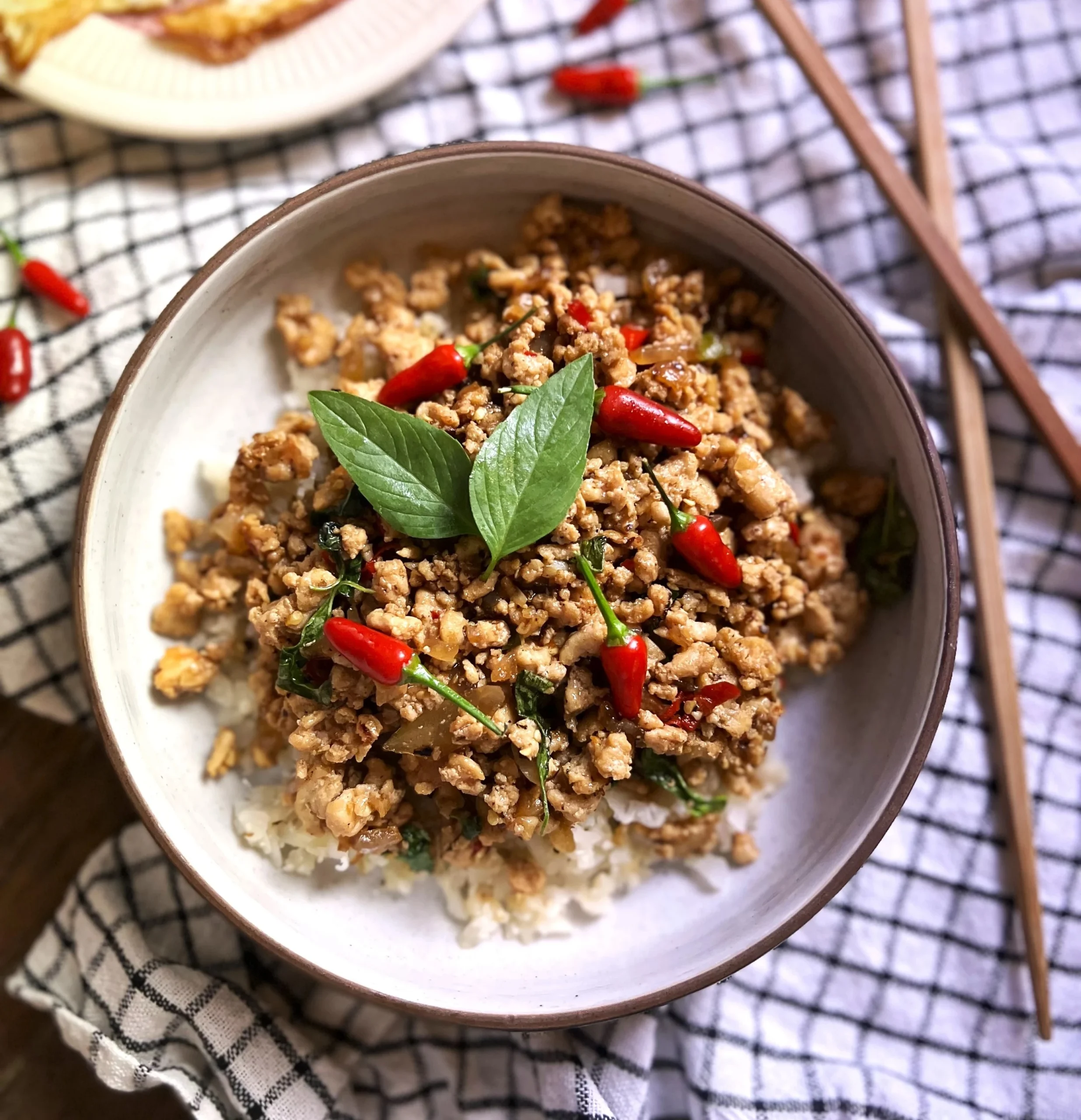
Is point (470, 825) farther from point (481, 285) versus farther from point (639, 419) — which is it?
point (481, 285)

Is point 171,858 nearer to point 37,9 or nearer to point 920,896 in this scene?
point 920,896

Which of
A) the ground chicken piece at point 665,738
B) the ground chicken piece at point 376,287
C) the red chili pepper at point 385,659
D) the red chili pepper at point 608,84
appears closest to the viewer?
the red chili pepper at point 385,659

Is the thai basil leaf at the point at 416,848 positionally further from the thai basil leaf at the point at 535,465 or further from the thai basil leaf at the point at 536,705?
the thai basil leaf at the point at 535,465

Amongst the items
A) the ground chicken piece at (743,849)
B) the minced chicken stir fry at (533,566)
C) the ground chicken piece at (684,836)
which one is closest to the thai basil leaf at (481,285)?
the minced chicken stir fry at (533,566)

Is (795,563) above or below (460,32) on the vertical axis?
below

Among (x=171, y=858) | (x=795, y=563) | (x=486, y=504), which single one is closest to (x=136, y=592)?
(x=171, y=858)

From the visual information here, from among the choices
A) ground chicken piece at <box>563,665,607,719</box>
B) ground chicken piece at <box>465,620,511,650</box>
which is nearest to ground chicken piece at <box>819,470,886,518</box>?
ground chicken piece at <box>563,665,607,719</box>

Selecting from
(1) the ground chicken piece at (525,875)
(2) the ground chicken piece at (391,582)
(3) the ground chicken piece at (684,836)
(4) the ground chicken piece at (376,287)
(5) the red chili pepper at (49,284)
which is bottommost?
(3) the ground chicken piece at (684,836)

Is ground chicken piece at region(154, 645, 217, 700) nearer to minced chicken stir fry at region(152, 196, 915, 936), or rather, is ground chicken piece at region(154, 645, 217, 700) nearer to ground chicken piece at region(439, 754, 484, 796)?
minced chicken stir fry at region(152, 196, 915, 936)
